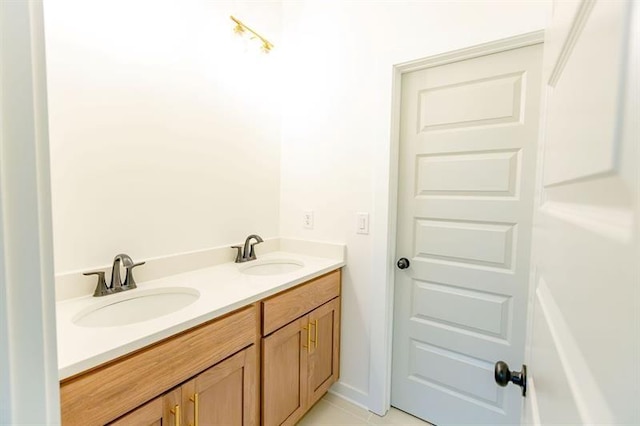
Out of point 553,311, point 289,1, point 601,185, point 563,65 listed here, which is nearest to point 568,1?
point 563,65

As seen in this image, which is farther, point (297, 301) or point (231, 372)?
point (297, 301)

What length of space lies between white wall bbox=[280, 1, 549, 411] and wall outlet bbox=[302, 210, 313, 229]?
0.03m

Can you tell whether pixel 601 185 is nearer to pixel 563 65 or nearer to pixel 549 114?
pixel 563 65

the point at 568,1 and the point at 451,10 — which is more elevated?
the point at 451,10

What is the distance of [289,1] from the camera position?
197 cm

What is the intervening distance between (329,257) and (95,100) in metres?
1.40

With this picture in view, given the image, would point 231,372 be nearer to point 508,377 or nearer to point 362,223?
point 508,377

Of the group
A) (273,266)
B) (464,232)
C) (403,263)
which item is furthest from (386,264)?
(273,266)

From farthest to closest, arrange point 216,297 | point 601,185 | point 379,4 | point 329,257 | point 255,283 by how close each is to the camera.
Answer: point 329,257
point 379,4
point 255,283
point 216,297
point 601,185

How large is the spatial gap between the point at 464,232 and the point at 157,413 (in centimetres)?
149

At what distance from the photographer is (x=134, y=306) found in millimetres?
1204

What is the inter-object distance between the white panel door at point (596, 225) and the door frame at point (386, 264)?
4.00ft

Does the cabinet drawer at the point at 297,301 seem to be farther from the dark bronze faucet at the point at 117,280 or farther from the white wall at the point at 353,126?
the dark bronze faucet at the point at 117,280

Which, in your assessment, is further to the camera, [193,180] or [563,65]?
[193,180]
